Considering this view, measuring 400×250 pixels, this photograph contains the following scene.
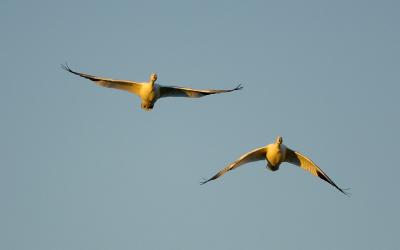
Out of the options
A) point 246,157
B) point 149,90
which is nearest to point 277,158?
point 246,157

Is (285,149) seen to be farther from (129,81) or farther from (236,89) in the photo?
(129,81)

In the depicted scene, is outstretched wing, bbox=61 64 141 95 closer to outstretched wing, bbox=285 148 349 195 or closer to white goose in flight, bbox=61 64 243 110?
white goose in flight, bbox=61 64 243 110

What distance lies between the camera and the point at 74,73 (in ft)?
188

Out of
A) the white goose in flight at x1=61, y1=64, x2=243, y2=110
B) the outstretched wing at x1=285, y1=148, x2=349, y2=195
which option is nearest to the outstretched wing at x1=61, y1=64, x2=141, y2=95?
the white goose in flight at x1=61, y1=64, x2=243, y2=110

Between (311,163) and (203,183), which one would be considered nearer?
(203,183)

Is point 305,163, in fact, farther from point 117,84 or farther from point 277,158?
point 117,84

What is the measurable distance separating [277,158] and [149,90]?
30.9 feet

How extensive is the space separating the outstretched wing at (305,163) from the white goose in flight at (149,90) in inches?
232

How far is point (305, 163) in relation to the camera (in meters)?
57.3

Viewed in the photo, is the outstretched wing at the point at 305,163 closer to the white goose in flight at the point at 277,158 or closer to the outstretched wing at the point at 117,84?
the white goose in flight at the point at 277,158

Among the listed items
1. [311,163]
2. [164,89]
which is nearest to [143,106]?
[164,89]

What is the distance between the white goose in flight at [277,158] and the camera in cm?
5562

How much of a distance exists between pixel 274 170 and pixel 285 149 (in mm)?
1452

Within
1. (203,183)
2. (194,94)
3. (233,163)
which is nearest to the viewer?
(203,183)
